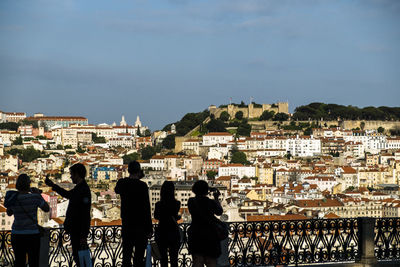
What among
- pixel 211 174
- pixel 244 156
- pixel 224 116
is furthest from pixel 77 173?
pixel 224 116

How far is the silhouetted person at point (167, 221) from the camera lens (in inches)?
212

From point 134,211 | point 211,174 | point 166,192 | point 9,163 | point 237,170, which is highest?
point 166,192

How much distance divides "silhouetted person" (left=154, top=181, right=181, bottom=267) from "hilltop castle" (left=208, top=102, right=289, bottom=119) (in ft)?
268

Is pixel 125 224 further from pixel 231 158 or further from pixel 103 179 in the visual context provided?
pixel 231 158

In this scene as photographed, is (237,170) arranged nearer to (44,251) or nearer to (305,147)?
(305,147)

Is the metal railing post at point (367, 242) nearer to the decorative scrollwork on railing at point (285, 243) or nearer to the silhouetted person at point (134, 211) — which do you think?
the decorative scrollwork on railing at point (285, 243)

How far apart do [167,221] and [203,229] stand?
0.35m

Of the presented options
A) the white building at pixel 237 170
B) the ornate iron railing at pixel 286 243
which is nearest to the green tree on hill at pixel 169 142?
the white building at pixel 237 170

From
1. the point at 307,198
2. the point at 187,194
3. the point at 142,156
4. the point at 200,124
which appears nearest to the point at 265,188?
the point at 307,198

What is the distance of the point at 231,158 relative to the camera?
2744 inches

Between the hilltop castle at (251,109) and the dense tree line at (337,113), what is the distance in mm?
1895

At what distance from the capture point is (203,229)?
205 inches

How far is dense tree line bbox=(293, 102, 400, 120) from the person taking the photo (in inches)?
3364

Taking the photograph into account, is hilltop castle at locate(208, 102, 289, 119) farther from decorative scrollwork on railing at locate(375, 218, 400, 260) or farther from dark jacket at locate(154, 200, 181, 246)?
dark jacket at locate(154, 200, 181, 246)
